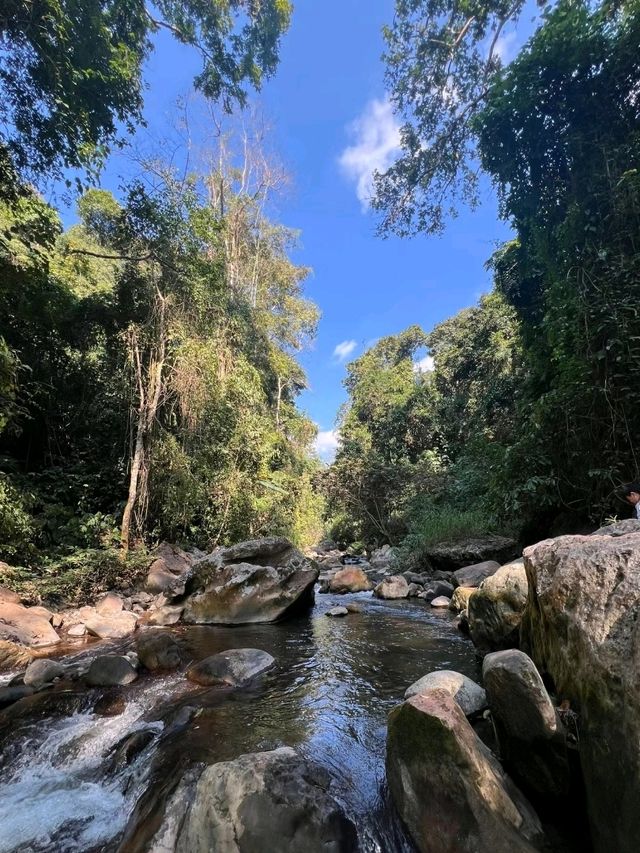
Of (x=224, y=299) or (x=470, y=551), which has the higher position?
(x=224, y=299)

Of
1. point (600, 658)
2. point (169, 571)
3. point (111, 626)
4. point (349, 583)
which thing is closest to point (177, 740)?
point (600, 658)

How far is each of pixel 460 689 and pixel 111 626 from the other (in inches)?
226

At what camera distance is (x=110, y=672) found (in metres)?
4.86

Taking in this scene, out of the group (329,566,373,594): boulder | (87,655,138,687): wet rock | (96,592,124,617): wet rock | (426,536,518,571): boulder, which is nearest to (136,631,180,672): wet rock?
(87,655,138,687): wet rock

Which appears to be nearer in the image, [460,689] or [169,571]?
[460,689]

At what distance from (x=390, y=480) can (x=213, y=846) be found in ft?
50.2

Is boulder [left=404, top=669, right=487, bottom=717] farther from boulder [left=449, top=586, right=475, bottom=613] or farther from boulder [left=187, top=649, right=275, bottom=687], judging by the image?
boulder [left=449, top=586, right=475, bottom=613]

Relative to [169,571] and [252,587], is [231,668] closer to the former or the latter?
[252,587]

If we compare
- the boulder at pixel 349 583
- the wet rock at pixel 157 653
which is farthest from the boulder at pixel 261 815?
the boulder at pixel 349 583

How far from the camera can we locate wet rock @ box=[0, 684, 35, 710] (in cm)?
437

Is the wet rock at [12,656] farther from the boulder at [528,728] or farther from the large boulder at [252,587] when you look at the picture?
the boulder at [528,728]

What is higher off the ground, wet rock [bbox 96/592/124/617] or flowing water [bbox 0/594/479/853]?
wet rock [bbox 96/592/124/617]

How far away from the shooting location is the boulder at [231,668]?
15.9 ft

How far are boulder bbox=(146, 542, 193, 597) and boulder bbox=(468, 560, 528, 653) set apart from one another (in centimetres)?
555
